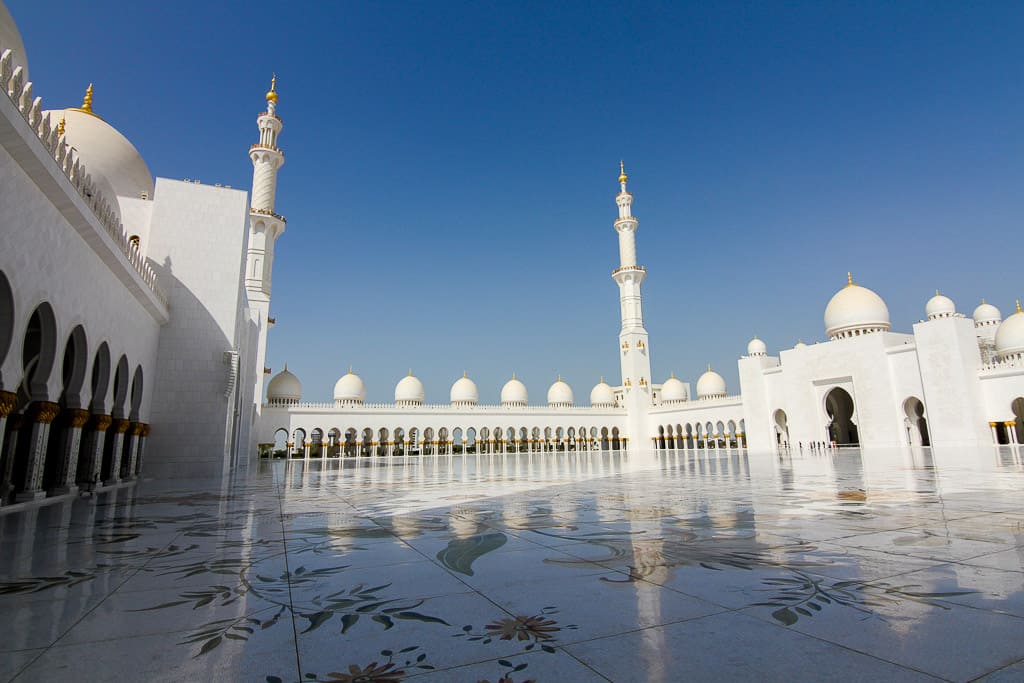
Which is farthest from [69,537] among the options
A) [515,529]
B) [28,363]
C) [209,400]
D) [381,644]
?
[209,400]

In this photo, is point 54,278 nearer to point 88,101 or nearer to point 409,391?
point 88,101

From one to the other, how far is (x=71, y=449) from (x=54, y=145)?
4170 millimetres

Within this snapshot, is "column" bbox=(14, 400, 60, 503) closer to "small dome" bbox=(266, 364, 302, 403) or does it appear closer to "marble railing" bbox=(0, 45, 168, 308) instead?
"marble railing" bbox=(0, 45, 168, 308)

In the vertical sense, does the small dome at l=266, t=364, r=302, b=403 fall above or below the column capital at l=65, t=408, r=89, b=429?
above

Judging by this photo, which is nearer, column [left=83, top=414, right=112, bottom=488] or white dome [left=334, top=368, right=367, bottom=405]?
column [left=83, top=414, right=112, bottom=488]

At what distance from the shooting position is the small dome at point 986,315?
28.9 meters

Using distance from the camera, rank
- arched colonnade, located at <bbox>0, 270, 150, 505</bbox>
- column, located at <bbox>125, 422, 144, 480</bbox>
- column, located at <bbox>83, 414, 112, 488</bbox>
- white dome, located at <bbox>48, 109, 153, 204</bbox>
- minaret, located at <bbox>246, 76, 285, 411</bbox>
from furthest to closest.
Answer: minaret, located at <bbox>246, 76, 285, 411</bbox>, white dome, located at <bbox>48, 109, 153, 204</bbox>, column, located at <bbox>125, 422, 144, 480</bbox>, column, located at <bbox>83, 414, 112, 488</bbox>, arched colonnade, located at <bbox>0, 270, 150, 505</bbox>

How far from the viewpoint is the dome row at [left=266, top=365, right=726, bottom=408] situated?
96.0ft

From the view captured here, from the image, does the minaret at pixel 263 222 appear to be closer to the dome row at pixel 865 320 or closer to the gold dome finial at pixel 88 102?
the gold dome finial at pixel 88 102

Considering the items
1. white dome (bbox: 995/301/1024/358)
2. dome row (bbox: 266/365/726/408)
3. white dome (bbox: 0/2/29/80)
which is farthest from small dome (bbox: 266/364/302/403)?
white dome (bbox: 995/301/1024/358)

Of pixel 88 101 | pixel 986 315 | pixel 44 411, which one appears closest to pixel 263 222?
pixel 88 101

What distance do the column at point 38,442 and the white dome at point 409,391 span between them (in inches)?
1034

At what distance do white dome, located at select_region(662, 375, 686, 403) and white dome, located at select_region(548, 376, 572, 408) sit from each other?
20.3 feet

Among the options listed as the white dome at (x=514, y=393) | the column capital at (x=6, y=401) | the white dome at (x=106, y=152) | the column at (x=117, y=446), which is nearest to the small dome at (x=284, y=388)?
the white dome at (x=514, y=393)
